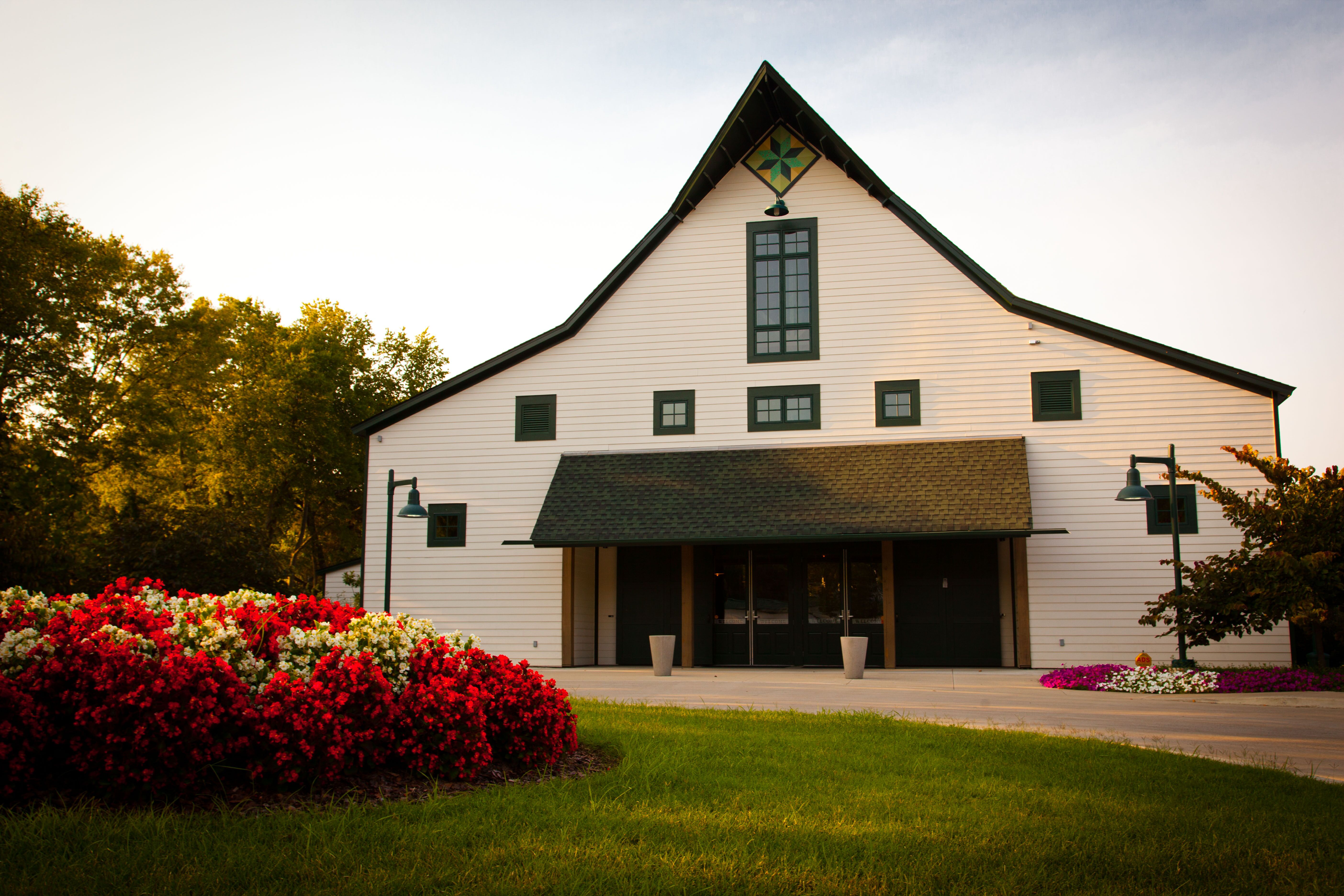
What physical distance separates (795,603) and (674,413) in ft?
16.1

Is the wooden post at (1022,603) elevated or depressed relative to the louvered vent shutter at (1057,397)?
depressed

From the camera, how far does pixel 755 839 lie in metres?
5.60

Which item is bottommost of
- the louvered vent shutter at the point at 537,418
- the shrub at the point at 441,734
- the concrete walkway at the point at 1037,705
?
the concrete walkway at the point at 1037,705

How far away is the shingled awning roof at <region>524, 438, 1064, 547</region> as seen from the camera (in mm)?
19234

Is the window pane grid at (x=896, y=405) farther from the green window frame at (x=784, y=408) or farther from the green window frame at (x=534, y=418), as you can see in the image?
the green window frame at (x=534, y=418)

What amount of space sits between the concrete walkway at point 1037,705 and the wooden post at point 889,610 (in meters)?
0.83

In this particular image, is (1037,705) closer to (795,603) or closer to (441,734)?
(795,603)


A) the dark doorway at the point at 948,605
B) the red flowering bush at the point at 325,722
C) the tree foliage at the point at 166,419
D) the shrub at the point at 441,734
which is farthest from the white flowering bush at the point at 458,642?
the tree foliage at the point at 166,419

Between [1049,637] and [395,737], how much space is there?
629 inches

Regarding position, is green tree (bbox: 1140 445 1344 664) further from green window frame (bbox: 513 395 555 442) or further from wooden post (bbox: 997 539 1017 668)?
green window frame (bbox: 513 395 555 442)

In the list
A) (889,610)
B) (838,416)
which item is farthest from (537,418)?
(889,610)

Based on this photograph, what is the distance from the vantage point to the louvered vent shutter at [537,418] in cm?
2275

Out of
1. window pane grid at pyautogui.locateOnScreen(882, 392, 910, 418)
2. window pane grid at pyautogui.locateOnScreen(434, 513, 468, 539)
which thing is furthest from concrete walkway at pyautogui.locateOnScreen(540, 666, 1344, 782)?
window pane grid at pyautogui.locateOnScreen(882, 392, 910, 418)

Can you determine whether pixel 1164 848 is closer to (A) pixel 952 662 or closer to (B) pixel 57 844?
(B) pixel 57 844
